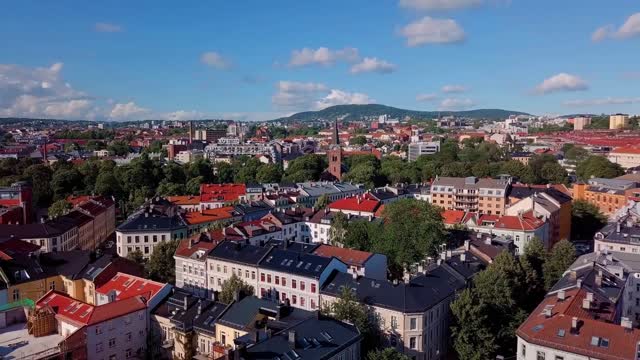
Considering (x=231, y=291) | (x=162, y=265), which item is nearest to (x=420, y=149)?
(x=162, y=265)

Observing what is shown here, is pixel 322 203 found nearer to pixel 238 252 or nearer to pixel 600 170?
pixel 238 252

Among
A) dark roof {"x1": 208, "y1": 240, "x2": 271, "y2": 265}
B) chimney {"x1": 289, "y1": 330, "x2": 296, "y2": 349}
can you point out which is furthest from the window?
dark roof {"x1": 208, "y1": 240, "x2": 271, "y2": 265}

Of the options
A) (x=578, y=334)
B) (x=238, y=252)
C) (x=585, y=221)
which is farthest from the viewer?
(x=585, y=221)

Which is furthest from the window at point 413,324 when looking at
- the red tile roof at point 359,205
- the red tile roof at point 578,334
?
the red tile roof at point 359,205

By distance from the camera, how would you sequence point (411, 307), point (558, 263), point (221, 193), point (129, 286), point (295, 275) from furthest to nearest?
point (221, 193), point (558, 263), point (295, 275), point (129, 286), point (411, 307)

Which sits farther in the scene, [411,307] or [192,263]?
[192,263]

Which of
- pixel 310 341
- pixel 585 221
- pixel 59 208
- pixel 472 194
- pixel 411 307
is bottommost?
pixel 585 221
